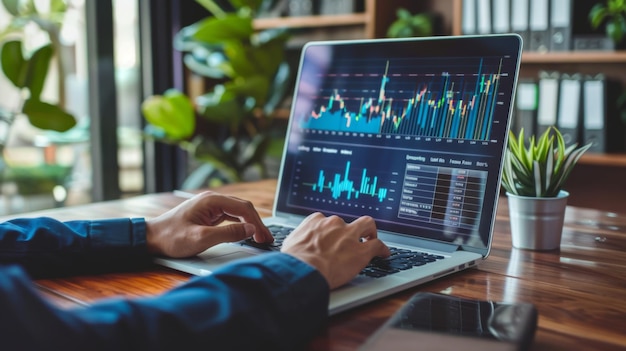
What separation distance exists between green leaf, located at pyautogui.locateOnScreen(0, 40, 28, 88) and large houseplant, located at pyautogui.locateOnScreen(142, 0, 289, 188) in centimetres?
83

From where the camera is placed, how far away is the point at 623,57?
8.32 feet

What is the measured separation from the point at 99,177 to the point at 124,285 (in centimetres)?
265

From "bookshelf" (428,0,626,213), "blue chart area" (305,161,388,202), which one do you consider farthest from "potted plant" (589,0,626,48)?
"blue chart area" (305,161,388,202)

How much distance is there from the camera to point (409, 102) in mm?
1117

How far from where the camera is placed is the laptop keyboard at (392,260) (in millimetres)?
896

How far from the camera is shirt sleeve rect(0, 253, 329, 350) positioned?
511 millimetres

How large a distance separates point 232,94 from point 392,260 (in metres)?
2.35

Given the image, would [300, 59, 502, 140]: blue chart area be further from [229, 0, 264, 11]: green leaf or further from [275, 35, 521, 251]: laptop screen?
[229, 0, 264, 11]: green leaf

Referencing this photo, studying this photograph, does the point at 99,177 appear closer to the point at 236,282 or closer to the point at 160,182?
the point at 160,182

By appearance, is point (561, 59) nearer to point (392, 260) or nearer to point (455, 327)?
Result: point (392, 260)

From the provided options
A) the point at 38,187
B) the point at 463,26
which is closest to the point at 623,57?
the point at 463,26

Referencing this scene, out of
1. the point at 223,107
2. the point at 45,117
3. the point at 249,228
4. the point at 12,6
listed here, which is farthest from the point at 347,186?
the point at 12,6

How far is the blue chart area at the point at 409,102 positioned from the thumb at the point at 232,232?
291 mm

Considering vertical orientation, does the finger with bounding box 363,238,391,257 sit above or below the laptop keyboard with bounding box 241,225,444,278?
above
